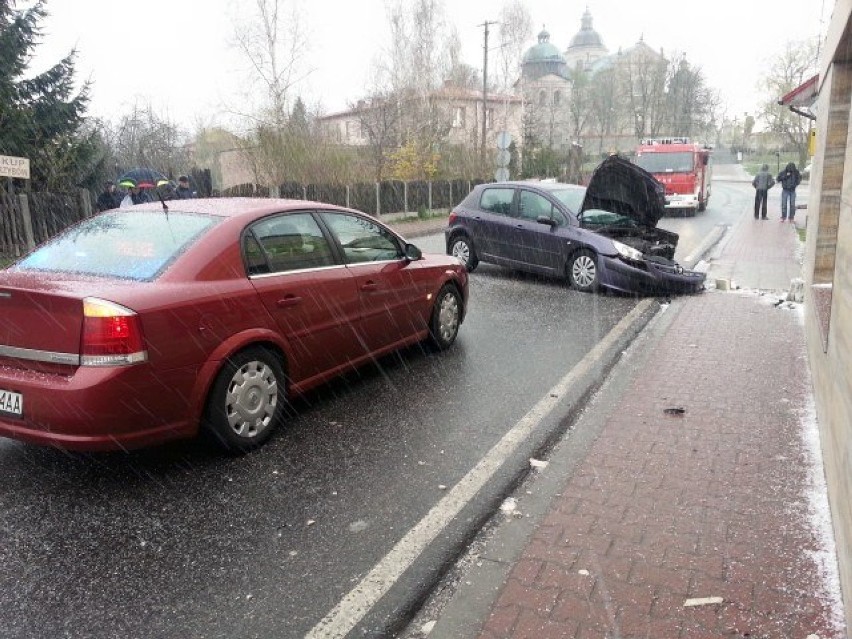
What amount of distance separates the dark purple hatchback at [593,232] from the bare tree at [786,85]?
183 feet

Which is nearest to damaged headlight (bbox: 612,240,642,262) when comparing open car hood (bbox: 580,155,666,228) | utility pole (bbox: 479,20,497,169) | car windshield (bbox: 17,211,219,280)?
open car hood (bbox: 580,155,666,228)

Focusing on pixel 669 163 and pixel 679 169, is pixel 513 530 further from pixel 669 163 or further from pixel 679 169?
pixel 669 163

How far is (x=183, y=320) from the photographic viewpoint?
3793 mm

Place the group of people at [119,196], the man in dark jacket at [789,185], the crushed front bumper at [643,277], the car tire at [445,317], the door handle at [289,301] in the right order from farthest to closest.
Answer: the man in dark jacket at [789,185] → the group of people at [119,196] → the crushed front bumper at [643,277] → the car tire at [445,317] → the door handle at [289,301]

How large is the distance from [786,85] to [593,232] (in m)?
61.0

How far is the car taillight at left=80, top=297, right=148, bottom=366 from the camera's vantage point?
352 cm

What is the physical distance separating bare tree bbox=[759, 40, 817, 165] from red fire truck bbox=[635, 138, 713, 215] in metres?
37.5

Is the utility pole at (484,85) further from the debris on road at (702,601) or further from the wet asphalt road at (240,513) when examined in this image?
the debris on road at (702,601)

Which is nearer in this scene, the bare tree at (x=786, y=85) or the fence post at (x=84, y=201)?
the fence post at (x=84, y=201)

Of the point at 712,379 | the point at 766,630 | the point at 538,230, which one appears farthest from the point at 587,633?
the point at 538,230

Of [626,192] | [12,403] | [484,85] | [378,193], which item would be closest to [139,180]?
[626,192]

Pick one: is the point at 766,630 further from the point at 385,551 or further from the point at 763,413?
the point at 763,413

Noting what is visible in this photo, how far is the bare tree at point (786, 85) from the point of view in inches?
2303

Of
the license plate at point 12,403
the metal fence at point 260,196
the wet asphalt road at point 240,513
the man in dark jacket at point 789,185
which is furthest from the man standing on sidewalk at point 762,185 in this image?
the license plate at point 12,403
